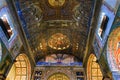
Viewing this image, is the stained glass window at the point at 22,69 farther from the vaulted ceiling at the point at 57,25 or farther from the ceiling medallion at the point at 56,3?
the ceiling medallion at the point at 56,3

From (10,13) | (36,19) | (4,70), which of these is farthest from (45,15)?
(4,70)

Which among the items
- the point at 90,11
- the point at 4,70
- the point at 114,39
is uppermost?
the point at 90,11

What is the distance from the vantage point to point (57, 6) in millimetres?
17047

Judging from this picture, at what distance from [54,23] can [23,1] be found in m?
4.25

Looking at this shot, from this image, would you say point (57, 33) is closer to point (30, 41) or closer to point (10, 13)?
point (30, 41)

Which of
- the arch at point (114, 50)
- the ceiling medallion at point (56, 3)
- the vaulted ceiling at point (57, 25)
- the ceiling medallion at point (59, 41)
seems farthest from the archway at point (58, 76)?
the arch at point (114, 50)

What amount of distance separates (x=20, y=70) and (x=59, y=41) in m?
5.15

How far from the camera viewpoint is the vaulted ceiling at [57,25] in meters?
16.2

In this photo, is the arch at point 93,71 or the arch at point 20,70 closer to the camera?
the arch at point 20,70

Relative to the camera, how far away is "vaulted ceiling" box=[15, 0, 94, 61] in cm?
1620

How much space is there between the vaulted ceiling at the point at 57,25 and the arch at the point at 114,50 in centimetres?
316

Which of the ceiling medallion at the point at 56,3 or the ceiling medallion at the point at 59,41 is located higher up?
the ceiling medallion at the point at 56,3

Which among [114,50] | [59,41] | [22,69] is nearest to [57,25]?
[59,41]

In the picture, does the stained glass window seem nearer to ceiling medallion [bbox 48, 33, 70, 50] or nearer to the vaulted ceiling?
the vaulted ceiling
